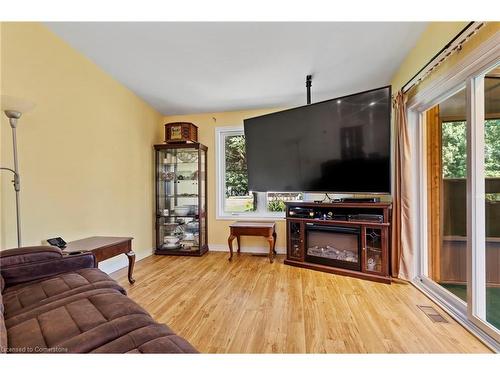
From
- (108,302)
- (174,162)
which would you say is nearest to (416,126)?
(108,302)

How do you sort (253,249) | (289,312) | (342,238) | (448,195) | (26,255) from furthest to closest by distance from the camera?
(253,249), (342,238), (448,195), (289,312), (26,255)

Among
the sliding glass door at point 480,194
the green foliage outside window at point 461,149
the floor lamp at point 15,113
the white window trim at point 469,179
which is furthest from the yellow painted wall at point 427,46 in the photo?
the floor lamp at point 15,113

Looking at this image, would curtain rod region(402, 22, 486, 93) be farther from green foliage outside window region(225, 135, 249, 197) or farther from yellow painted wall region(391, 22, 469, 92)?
green foliage outside window region(225, 135, 249, 197)

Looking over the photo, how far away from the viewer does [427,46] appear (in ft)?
6.82

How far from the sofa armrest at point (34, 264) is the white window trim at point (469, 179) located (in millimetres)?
2915

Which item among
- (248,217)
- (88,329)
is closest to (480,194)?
(88,329)

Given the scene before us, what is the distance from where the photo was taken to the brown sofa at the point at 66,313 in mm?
892

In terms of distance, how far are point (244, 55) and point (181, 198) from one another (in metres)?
2.50

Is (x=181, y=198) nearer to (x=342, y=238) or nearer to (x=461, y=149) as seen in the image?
(x=342, y=238)

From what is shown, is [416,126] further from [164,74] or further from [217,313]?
[164,74]

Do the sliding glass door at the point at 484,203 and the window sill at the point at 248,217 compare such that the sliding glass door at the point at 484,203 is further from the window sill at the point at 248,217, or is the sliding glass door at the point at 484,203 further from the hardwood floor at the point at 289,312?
the window sill at the point at 248,217

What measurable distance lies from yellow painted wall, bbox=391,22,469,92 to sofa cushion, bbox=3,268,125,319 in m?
3.06

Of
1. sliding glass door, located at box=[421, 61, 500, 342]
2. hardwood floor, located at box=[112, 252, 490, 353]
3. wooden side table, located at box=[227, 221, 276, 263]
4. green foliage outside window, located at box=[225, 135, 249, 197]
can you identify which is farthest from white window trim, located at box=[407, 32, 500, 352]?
green foliage outside window, located at box=[225, 135, 249, 197]
